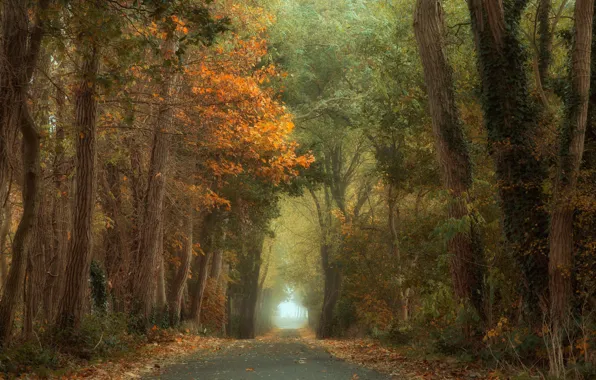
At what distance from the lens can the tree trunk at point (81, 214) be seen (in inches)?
489

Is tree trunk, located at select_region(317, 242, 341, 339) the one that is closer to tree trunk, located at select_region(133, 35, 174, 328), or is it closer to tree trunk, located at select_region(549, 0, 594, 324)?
tree trunk, located at select_region(133, 35, 174, 328)

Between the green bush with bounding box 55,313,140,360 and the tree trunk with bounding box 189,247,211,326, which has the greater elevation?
the tree trunk with bounding box 189,247,211,326

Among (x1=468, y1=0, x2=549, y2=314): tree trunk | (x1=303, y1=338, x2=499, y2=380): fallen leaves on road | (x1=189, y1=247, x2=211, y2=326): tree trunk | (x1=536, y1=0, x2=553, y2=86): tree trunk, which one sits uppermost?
(x1=536, y1=0, x2=553, y2=86): tree trunk

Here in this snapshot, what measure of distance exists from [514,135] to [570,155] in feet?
6.01

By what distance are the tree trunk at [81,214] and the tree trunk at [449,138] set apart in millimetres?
6804

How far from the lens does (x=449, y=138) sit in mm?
12734

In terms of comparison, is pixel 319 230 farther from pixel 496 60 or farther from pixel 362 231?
pixel 496 60

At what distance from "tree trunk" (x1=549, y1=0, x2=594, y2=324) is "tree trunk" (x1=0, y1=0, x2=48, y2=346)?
315 inches

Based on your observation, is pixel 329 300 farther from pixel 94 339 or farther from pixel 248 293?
pixel 94 339

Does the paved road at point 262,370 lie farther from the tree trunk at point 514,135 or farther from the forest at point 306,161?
the tree trunk at point 514,135

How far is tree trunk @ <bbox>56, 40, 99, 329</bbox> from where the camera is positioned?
12.4 metres

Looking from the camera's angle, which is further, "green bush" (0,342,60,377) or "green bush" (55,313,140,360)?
"green bush" (55,313,140,360)

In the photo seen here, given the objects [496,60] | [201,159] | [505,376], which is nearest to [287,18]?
[201,159]

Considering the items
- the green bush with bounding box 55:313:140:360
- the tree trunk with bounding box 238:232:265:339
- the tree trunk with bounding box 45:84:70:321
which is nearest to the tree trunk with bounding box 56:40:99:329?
the green bush with bounding box 55:313:140:360
